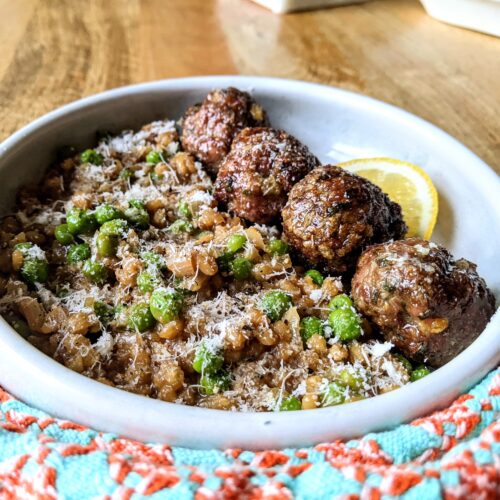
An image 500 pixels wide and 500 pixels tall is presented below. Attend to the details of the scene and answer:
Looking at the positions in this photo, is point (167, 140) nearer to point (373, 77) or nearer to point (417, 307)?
point (417, 307)

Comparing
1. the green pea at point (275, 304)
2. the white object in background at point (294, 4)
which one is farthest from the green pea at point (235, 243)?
the white object in background at point (294, 4)

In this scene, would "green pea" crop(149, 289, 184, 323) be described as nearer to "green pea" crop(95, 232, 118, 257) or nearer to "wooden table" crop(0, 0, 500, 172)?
"green pea" crop(95, 232, 118, 257)

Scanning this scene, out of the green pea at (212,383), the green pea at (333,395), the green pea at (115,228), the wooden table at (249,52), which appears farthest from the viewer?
the wooden table at (249,52)

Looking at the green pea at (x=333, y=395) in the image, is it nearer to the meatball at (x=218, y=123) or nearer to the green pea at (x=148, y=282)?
the green pea at (x=148, y=282)

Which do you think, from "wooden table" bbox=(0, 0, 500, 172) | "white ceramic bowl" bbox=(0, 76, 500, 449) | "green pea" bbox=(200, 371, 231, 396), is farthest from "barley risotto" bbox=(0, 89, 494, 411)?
"wooden table" bbox=(0, 0, 500, 172)

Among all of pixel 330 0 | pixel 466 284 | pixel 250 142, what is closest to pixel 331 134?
pixel 250 142

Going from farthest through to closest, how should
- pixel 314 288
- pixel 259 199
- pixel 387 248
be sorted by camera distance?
pixel 259 199 → pixel 314 288 → pixel 387 248
